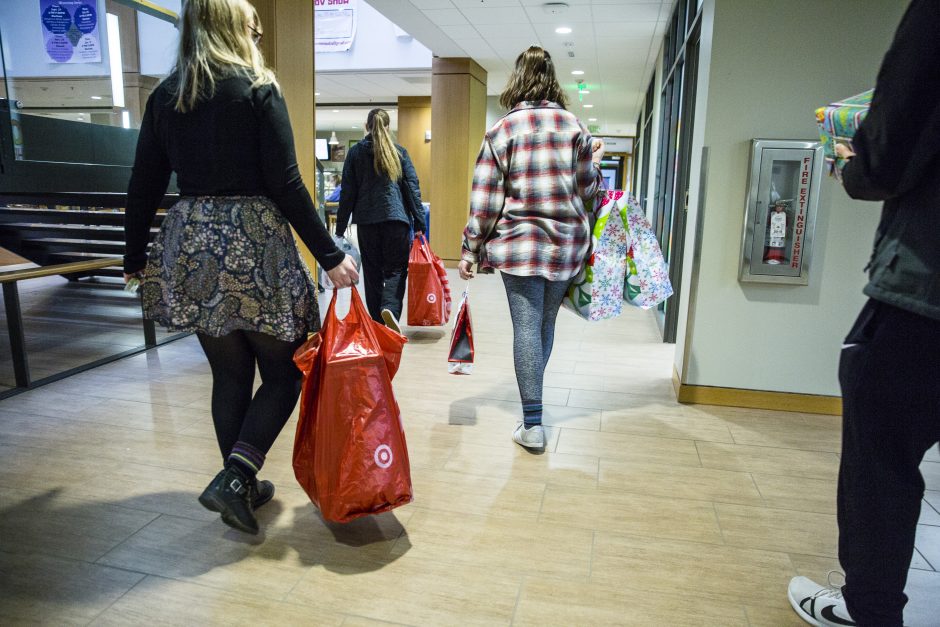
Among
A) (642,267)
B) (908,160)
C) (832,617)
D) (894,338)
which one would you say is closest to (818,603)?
(832,617)

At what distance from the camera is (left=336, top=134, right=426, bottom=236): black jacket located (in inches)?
150

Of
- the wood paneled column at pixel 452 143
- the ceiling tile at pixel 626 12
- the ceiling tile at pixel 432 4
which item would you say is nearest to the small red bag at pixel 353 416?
the ceiling tile at pixel 432 4

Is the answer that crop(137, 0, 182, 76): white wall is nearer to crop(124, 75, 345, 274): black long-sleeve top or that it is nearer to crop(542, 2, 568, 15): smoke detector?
crop(124, 75, 345, 274): black long-sleeve top

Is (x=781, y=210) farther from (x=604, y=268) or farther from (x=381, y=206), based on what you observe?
(x=381, y=206)

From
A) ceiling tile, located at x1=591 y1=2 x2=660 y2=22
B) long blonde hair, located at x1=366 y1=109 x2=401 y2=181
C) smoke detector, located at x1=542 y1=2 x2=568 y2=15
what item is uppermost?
smoke detector, located at x1=542 y1=2 x2=568 y2=15

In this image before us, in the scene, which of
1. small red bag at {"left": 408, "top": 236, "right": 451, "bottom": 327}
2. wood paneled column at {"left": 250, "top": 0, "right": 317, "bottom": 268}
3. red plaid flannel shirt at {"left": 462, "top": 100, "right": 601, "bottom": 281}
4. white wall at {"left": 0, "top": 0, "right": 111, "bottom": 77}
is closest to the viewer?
red plaid flannel shirt at {"left": 462, "top": 100, "right": 601, "bottom": 281}

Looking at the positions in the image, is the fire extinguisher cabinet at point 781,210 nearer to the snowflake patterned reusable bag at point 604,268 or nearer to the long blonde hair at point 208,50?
the snowflake patterned reusable bag at point 604,268

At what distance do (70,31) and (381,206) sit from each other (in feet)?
9.82

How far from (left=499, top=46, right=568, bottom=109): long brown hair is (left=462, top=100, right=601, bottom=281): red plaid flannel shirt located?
44 millimetres

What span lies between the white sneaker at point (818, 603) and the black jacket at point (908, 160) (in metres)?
0.82

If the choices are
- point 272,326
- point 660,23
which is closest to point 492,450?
point 272,326

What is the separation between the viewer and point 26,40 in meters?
4.00

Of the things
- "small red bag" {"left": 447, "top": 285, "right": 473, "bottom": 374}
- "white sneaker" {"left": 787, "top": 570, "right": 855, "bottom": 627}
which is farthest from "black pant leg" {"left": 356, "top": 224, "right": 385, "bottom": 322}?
"white sneaker" {"left": 787, "top": 570, "right": 855, "bottom": 627}

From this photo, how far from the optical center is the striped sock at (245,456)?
1.81m
